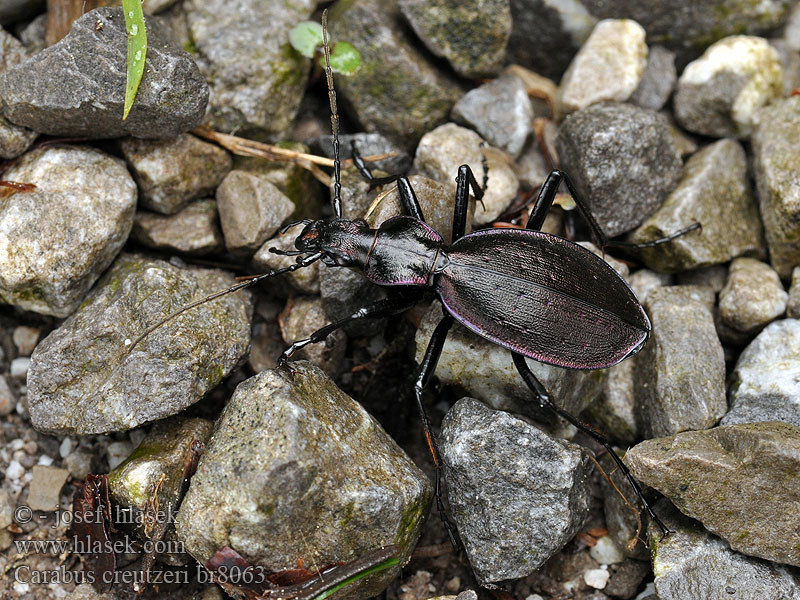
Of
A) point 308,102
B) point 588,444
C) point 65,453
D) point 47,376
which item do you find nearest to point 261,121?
point 308,102

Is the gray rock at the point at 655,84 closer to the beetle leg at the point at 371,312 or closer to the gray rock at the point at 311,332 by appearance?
the beetle leg at the point at 371,312

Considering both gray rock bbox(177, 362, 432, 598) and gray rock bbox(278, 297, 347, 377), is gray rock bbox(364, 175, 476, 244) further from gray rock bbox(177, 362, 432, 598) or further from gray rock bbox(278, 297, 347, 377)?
gray rock bbox(177, 362, 432, 598)

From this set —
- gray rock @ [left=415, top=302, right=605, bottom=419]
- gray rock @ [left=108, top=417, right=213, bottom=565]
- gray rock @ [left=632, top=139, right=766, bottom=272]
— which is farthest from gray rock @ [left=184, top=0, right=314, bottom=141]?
gray rock @ [left=632, top=139, right=766, bottom=272]

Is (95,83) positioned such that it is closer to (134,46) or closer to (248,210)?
(134,46)

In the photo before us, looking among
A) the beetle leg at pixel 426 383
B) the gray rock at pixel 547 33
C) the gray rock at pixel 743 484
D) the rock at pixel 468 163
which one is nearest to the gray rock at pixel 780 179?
the gray rock at pixel 743 484

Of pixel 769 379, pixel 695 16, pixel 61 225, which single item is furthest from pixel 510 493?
pixel 695 16
